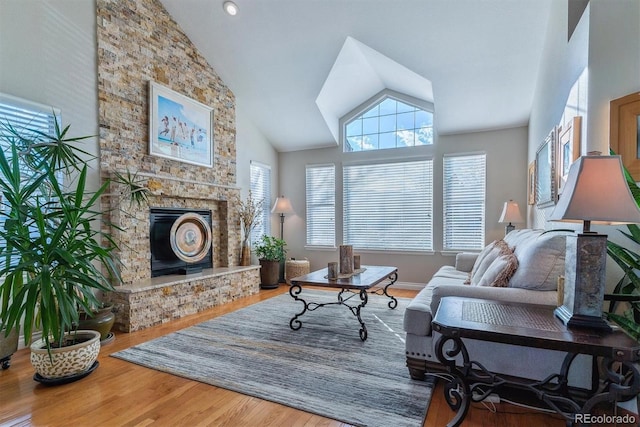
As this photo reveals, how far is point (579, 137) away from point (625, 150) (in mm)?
448

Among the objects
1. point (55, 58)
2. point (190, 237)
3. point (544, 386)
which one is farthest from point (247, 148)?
point (544, 386)

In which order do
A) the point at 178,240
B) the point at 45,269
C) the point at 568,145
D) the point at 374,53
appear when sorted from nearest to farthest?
the point at 45,269 < the point at 568,145 < the point at 178,240 < the point at 374,53

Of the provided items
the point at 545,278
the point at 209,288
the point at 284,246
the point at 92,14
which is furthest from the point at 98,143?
the point at 545,278

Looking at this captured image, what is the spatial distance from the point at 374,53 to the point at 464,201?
2.59 m

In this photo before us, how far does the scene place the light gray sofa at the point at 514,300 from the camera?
78.1 inches

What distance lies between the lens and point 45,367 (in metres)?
2.33

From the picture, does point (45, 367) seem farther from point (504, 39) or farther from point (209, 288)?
point (504, 39)

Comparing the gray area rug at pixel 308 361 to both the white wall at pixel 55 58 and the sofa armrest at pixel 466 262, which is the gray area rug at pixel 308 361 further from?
the white wall at pixel 55 58

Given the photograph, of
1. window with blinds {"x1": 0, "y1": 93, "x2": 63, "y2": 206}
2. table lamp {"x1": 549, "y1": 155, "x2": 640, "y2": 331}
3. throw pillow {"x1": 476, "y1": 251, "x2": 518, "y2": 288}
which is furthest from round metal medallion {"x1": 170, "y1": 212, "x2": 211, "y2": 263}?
table lamp {"x1": 549, "y1": 155, "x2": 640, "y2": 331}

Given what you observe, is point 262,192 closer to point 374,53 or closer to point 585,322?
point 374,53

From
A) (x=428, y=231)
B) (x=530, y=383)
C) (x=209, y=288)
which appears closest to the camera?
(x=530, y=383)

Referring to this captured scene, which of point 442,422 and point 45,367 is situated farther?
point 45,367

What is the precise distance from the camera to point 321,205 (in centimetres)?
624

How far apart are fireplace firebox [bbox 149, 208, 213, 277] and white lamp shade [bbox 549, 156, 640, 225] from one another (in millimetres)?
4035
